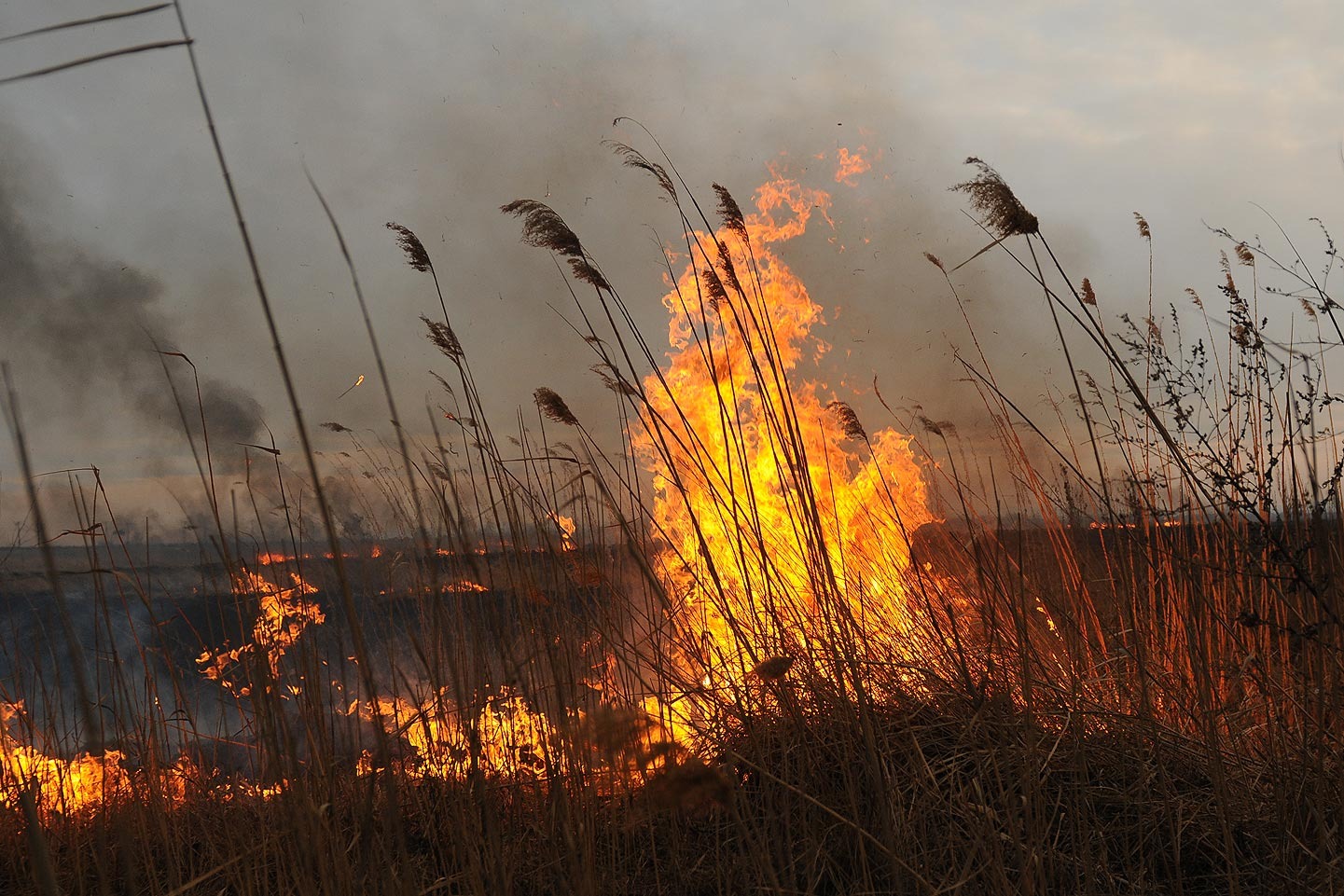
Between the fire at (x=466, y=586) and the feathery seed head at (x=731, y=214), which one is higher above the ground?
the feathery seed head at (x=731, y=214)

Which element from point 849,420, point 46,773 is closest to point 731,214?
point 849,420

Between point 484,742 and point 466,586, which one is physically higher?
point 466,586

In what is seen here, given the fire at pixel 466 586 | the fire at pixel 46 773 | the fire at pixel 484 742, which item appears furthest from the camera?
the fire at pixel 46 773

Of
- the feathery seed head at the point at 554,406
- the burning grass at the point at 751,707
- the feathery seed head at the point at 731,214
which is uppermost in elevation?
the feathery seed head at the point at 731,214

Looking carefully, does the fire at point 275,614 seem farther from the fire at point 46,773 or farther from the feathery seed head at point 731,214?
the feathery seed head at point 731,214

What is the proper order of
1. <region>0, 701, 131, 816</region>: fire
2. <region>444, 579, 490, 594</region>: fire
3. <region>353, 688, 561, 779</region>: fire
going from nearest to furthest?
<region>444, 579, 490, 594</region>: fire < <region>353, 688, 561, 779</region>: fire < <region>0, 701, 131, 816</region>: fire

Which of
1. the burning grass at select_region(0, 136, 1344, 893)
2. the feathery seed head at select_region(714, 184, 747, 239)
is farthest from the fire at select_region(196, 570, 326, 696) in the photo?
the feathery seed head at select_region(714, 184, 747, 239)

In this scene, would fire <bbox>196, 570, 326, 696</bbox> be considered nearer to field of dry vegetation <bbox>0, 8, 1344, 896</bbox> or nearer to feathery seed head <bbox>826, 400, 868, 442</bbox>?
field of dry vegetation <bbox>0, 8, 1344, 896</bbox>

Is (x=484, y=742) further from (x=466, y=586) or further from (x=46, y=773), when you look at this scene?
(x=46, y=773)

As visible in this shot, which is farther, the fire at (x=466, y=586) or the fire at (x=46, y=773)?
the fire at (x=46, y=773)

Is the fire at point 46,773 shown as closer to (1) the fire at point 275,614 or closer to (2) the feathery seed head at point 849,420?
(1) the fire at point 275,614

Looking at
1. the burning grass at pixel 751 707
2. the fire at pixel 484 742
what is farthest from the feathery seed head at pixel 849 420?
the fire at pixel 484 742

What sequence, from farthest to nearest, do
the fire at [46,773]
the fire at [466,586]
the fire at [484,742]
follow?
1. the fire at [46,773]
2. the fire at [484,742]
3. the fire at [466,586]

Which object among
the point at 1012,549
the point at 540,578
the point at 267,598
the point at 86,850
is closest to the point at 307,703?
the point at 540,578
